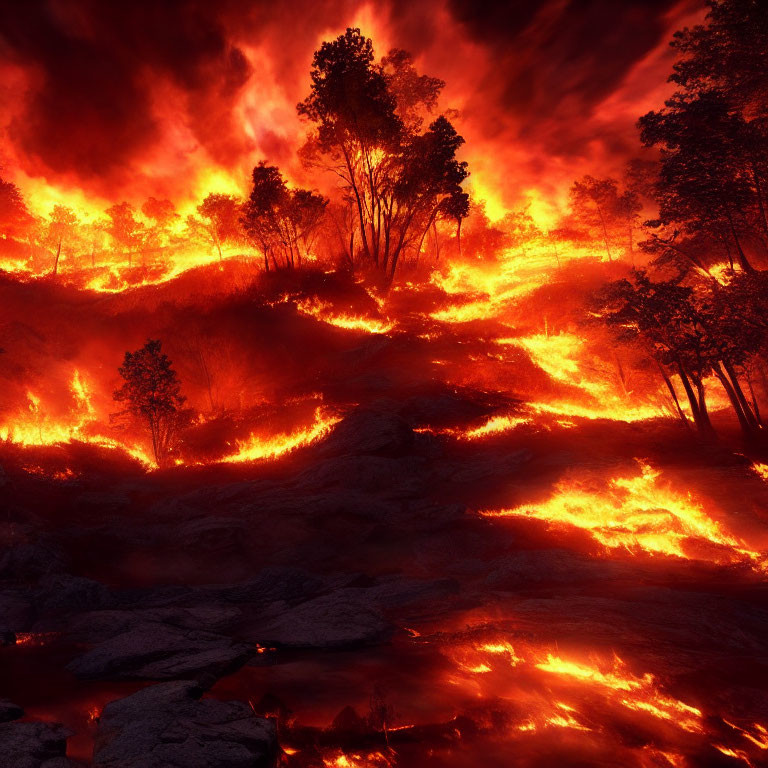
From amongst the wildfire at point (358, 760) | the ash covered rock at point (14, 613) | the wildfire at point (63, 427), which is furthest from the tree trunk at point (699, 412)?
the wildfire at point (63, 427)

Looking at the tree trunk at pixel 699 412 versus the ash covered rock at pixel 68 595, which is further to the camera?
the tree trunk at pixel 699 412

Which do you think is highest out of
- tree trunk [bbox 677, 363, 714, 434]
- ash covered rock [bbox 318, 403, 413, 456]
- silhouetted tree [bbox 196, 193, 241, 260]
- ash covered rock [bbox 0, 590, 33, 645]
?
silhouetted tree [bbox 196, 193, 241, 260]

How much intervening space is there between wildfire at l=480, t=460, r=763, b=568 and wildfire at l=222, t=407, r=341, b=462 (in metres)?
11.1

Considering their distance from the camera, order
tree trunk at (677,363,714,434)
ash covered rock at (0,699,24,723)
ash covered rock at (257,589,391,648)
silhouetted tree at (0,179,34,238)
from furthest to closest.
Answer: silhouetted tree at (0,179,34,238), tree trunk at (677,363,714,434), ash covered rock at (257,589,391,648), ash covered rock at (0,699,24,723)

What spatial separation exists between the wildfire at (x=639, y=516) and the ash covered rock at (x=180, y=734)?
13.7m

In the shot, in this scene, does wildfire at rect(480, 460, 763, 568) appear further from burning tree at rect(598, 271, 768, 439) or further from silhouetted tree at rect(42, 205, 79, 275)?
silhouetted tree at rect(42, 205, 79, 275)

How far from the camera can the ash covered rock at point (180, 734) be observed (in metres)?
6.80

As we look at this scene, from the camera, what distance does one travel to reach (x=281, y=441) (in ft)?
91.0

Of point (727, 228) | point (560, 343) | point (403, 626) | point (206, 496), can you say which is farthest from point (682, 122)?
point (206, 496)

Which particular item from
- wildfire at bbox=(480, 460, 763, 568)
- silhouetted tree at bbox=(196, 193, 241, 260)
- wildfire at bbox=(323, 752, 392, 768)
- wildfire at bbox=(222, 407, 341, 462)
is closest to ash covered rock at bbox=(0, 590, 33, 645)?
wildfire at bbox=(323, 752, 392, 768)

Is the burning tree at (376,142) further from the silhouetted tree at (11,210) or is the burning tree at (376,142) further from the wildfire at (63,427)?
the silhouetted tree at (11,210)

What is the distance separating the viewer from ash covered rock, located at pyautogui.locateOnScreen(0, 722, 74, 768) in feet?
22.3

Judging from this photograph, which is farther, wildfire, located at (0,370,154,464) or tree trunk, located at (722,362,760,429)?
wildfire, located at (0,370,154,464)

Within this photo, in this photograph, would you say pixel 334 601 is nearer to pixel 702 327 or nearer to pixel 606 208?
pixel 702 327
